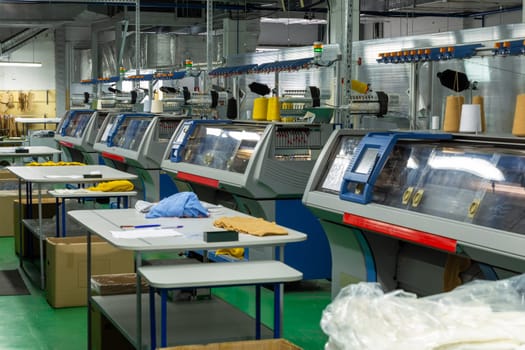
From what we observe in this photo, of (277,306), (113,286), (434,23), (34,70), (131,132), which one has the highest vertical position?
(434,23)

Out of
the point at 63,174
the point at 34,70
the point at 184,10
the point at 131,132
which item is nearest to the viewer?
the point at 63,174

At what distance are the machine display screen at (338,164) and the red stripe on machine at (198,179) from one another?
174cm

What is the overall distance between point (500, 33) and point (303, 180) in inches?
76.0

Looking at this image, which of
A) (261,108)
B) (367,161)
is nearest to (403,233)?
(367,161)

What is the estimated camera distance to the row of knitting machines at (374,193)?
12.5 feet

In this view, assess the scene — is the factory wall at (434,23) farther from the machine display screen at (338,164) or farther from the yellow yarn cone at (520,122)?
the yellow yarn cone at (520,122)

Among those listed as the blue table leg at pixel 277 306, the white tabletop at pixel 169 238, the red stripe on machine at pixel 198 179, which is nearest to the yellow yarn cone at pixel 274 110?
the red stripe on machine at pixel 198 179

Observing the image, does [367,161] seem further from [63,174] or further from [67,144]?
[67,144]

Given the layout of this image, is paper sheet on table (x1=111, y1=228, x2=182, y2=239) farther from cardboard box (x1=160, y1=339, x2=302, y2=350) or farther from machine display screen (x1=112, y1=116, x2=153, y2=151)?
machine display screen (x1=112, y1=116, x2=153, y2=151)

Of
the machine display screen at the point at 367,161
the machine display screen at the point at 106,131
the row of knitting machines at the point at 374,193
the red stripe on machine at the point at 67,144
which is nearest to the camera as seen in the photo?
the row of knitting machines at the point at 374,193

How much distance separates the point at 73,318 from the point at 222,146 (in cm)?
203

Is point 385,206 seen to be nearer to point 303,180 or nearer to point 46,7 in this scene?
point 303,180

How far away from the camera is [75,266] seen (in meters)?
5.98

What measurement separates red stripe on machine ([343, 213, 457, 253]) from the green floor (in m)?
1.01
